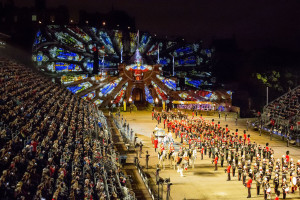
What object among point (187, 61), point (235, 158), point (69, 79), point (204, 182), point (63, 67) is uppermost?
point (187, 61)

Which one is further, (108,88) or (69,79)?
(108,88)

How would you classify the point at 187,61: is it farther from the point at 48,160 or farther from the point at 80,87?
the point at 48,160

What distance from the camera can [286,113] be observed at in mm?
37875

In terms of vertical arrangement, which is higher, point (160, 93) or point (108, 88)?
point (108, 88)

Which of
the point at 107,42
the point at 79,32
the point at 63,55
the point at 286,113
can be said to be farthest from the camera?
the point at 107,42

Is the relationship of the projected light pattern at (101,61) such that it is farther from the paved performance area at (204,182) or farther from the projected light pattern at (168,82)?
the paved performance area at (204,182)

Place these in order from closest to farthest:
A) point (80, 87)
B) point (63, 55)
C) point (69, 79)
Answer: point (80, 87) → point (69, 79) → point (63, 55)

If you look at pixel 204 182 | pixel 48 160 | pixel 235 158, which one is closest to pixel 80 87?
pixel 235 158

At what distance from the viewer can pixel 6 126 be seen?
643 inches

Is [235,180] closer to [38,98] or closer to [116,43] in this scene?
[38,98]

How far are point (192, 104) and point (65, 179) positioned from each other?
4217 centimetres

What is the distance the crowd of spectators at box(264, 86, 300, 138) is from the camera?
34.3 metres

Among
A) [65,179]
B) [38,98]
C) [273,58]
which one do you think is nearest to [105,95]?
[38,98]

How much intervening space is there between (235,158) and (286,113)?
744 inches
